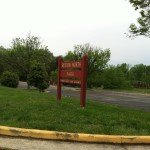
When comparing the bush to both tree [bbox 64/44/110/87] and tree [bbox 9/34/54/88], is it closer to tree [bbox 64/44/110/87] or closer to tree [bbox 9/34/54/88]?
tree [bbox 9/34/54/88]

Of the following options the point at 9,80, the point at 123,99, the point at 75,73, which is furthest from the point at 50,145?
the point at 9,80

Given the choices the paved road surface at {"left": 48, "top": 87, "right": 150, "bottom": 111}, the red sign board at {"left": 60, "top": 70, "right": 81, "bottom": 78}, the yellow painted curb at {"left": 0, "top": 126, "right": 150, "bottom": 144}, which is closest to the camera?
the yellow painted curb at {"left": 0, "top": 126, "right": 150, "bottom": 144}

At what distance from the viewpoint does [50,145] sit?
685cm

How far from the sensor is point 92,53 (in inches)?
2112

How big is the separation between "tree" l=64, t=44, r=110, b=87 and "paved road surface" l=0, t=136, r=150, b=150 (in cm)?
4541

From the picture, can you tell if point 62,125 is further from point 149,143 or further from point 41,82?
point 41,82

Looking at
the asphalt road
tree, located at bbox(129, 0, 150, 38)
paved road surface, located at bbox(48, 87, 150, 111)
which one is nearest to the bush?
the asphalt road

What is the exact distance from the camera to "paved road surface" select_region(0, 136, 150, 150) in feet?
21.8

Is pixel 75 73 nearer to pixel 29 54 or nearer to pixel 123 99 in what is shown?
pixel 123 99

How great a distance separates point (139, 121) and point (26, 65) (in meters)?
33.8

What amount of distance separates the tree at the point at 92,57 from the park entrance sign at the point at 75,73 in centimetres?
3983

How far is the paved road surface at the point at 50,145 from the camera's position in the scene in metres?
6.64

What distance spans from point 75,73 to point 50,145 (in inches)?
193

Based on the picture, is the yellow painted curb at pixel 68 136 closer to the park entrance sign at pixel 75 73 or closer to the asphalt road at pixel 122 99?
the park entrance sign at pixel 75 73
